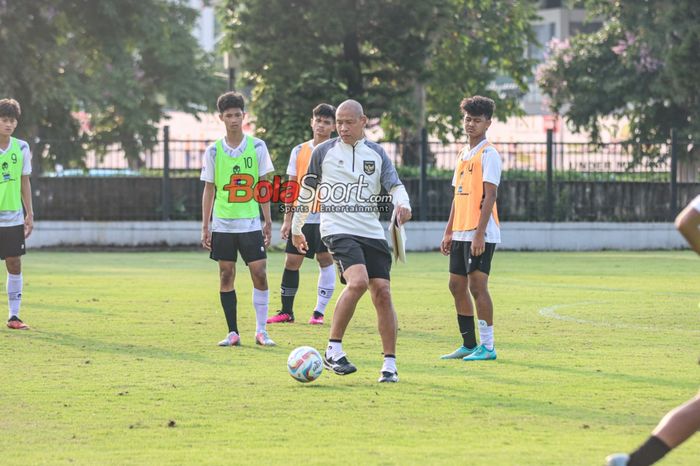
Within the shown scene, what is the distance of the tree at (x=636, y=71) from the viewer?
33000mm

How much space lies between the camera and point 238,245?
38.9ft

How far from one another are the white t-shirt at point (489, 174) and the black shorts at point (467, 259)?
0.16 ft

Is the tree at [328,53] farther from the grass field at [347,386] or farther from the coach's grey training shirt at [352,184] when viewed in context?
the coach's grey training shirt at [352,184]

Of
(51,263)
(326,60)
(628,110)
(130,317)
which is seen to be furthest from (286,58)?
(130,317)

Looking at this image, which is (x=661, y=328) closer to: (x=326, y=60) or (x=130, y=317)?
(x=130, y=317)

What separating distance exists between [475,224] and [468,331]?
3.02ft

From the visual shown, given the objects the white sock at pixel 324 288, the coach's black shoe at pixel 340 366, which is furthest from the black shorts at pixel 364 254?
the white sock at pixel 324 288

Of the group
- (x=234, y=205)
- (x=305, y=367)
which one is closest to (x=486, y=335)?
(x=305, y=367)

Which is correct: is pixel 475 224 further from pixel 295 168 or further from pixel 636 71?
pixel 636 71

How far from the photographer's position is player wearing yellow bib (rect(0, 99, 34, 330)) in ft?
43.7

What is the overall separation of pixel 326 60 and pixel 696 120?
9.54 metres

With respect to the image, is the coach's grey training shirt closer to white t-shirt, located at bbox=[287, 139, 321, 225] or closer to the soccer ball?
the soccer ball

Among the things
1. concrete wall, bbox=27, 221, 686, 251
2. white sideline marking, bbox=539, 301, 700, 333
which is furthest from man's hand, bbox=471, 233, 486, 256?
concrete wall, bbox=27, 221, 686, 251

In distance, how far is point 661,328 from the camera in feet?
43.5
